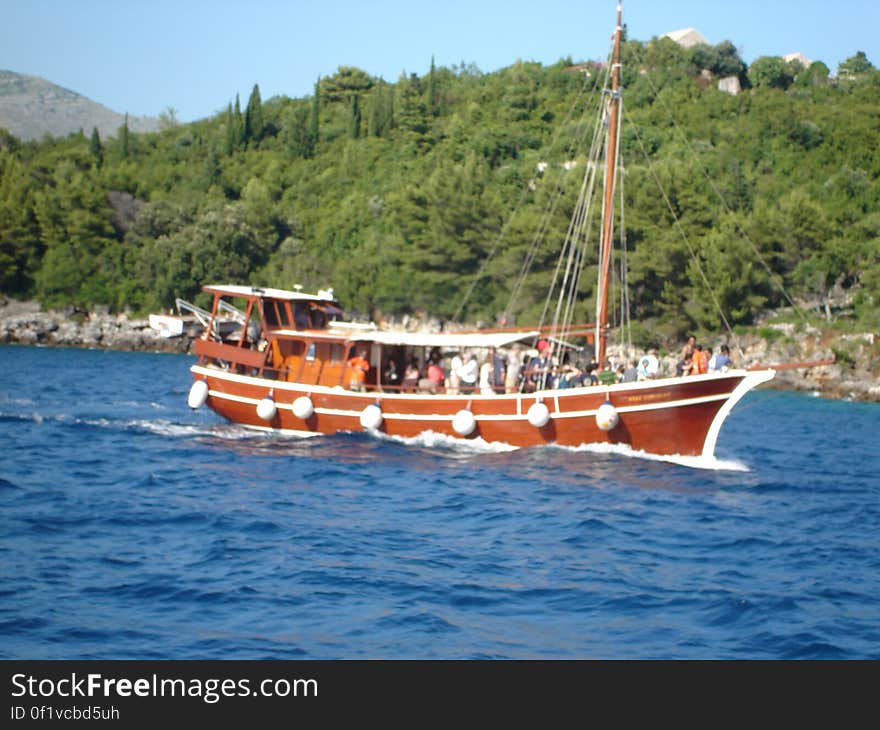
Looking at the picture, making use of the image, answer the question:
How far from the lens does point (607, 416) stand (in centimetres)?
2334

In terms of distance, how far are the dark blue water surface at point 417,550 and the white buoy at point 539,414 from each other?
0.67 metres

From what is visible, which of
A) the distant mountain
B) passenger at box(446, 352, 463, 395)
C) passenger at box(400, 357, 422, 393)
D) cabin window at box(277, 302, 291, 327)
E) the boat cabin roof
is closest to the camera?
passenger at box(446, 352, 463, 395)

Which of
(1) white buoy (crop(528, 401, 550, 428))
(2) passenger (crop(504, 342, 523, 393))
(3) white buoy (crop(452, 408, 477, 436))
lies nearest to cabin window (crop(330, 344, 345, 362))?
(3) white buoy (crop(452, 408, 477, 436))

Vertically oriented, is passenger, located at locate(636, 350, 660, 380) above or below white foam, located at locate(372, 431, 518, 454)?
above

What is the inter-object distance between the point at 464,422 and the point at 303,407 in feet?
13.4

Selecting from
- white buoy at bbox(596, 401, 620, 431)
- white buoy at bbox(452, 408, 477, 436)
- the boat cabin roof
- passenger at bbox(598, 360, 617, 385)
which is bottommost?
white buoy at bbox(452, 408, 477, 436)

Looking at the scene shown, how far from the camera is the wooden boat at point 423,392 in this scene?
77.3ft

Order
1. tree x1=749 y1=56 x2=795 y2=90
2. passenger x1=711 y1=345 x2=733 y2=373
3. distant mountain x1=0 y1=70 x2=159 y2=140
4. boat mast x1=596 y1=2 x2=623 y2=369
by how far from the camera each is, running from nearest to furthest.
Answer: passenger x1=711 y1=345 x2=733 y2=373 < boat mast x1=596 y1=2 x2=623 y2=369 < tree x1=749 y1=56 x2=795 y2=90 < distant mountain x1=0 y1=70 x2=159 y2=140

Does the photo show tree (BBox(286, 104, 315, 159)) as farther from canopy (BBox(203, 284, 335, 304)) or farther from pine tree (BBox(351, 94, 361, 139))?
canopy (BBox(203, 284, 335, 304))

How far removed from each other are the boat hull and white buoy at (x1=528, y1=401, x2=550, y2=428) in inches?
7.0

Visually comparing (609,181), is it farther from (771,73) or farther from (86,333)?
(771,73)

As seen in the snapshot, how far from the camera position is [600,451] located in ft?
78.6

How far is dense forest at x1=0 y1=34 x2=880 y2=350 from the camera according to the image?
179 feet

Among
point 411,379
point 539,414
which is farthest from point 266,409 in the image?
point 539,414
